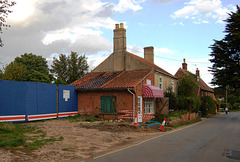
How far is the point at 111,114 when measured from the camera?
2012 cm

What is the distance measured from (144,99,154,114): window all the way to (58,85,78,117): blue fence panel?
272 inches

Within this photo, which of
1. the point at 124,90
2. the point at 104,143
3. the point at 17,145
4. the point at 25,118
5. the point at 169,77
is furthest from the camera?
the point at 169,77

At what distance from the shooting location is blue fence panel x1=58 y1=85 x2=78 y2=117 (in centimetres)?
2011

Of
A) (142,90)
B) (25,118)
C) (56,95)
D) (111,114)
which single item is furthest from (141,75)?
(25,118)

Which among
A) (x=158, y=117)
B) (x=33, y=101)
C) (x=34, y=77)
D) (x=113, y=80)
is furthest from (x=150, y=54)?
(x=33, y=101)

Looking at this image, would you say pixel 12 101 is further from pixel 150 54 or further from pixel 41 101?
pixel 150 54

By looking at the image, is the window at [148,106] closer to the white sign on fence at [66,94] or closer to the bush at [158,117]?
the bush at [158,117]

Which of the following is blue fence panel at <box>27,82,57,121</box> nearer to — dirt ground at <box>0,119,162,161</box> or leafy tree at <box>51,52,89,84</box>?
dirt ground at <box>0,119,162,161</box>

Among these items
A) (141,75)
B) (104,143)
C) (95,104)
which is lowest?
(104,143)

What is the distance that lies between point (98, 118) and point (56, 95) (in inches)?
173

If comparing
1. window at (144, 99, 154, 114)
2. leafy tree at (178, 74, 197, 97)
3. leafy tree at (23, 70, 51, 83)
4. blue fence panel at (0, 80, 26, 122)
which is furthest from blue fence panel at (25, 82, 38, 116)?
leafy tree at (178, 74, 197, 97)

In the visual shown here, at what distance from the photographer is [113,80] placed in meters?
21.7

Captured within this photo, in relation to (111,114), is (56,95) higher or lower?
higher

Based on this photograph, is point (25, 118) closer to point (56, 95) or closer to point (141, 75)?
point (56, 95)
